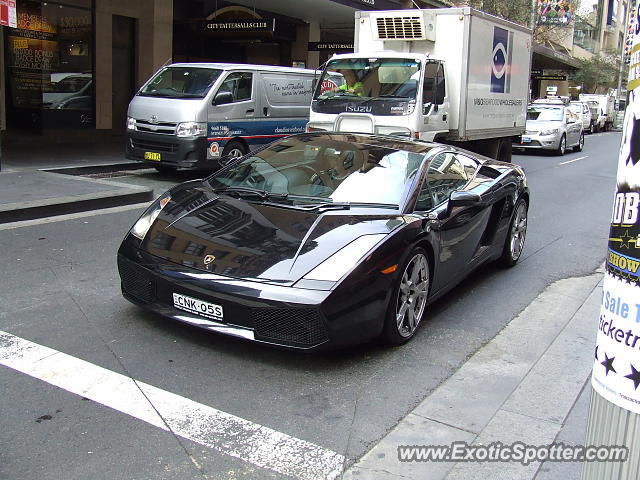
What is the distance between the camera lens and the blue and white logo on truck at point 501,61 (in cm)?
1367

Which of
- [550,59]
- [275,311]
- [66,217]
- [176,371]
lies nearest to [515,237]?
[275,311]

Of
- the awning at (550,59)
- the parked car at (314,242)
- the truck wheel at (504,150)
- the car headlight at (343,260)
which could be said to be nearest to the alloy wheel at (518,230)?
the parked car at (314,242)

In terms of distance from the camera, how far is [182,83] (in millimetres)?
12641

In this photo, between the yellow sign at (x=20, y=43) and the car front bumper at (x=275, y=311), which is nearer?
the car front bumper at (x=275, y=311)

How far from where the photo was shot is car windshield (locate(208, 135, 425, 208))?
5306 millimetres

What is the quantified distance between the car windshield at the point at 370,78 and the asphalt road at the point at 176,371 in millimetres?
5082

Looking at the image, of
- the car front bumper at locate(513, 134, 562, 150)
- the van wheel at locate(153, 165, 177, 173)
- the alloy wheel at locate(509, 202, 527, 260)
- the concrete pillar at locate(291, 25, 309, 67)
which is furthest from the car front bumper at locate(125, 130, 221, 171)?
the concrete pillar at locate(291, 25, 309, 67)

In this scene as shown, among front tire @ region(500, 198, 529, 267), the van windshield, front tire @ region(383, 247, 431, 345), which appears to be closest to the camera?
front tire @ region(383, 247, 431, 345)

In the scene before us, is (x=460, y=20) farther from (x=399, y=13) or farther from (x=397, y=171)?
(x=397, y=171)

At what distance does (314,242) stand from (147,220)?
1.44 meters

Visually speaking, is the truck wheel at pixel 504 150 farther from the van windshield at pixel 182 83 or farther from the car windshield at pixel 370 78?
the van windshield at pixel 182 83

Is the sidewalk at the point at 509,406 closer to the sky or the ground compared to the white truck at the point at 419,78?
closer to the ground

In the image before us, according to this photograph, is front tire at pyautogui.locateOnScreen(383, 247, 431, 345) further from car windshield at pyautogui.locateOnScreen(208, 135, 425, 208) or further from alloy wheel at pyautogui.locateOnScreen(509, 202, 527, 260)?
alloy wheel at pyautogui.locateOnScreen(509, 202, 527, 260)

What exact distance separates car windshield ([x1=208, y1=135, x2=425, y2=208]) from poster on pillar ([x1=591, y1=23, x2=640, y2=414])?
3012 mm
